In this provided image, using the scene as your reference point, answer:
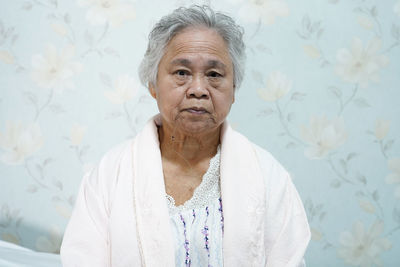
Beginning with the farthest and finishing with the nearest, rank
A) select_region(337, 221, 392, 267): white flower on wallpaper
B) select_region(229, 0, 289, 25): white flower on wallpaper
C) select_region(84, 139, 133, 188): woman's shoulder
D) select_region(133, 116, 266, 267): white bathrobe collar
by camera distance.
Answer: select_region(337, 221, 392, 267): white flower on wallpaper < select_region(229, 0, 289, 25): white flower on wallpaper < select_region(84, 139, 133, 188): woman's shoulder < select_region(133, 116, 266, 267): white bathrobe collar

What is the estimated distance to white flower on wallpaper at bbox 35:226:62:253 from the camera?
1851mm

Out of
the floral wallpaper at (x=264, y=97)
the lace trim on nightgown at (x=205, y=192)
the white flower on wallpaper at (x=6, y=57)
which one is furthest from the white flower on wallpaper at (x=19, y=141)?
the lace trim on nightgown at (x=205, y=192)

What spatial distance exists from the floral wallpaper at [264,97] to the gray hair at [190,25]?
1.60ft

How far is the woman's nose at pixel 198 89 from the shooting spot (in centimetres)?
115

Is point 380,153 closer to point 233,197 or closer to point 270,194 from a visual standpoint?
point 270,194

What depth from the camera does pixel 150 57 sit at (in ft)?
4.13

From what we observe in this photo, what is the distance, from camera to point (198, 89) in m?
1.15

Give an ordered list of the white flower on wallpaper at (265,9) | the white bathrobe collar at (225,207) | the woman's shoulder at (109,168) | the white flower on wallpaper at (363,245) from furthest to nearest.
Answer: the white flower on wallpaper at (363,245) → the white flower on wallpaper at (265,9) → the woman's shoulder at (109,168) → the white bathrobe collar at (225,207)

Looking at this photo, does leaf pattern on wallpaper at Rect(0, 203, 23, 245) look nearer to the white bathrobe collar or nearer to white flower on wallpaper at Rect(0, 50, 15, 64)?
white flower on wallpaper at Rect(0, 50, 15, 64)

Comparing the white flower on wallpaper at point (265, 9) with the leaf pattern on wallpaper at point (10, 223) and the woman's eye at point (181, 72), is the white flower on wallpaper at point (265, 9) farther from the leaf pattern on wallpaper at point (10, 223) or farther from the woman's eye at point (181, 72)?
the leaf pattern on wallpaper at point (10, 223)

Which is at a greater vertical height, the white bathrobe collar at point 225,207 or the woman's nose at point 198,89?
the woman's nose at point 198,89

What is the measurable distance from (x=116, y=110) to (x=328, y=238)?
1136 millimetres

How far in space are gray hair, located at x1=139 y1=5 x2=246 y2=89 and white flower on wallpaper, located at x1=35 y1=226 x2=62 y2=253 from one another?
988mm

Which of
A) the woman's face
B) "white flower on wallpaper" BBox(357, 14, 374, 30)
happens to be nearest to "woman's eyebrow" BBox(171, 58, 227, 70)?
the woman's face
